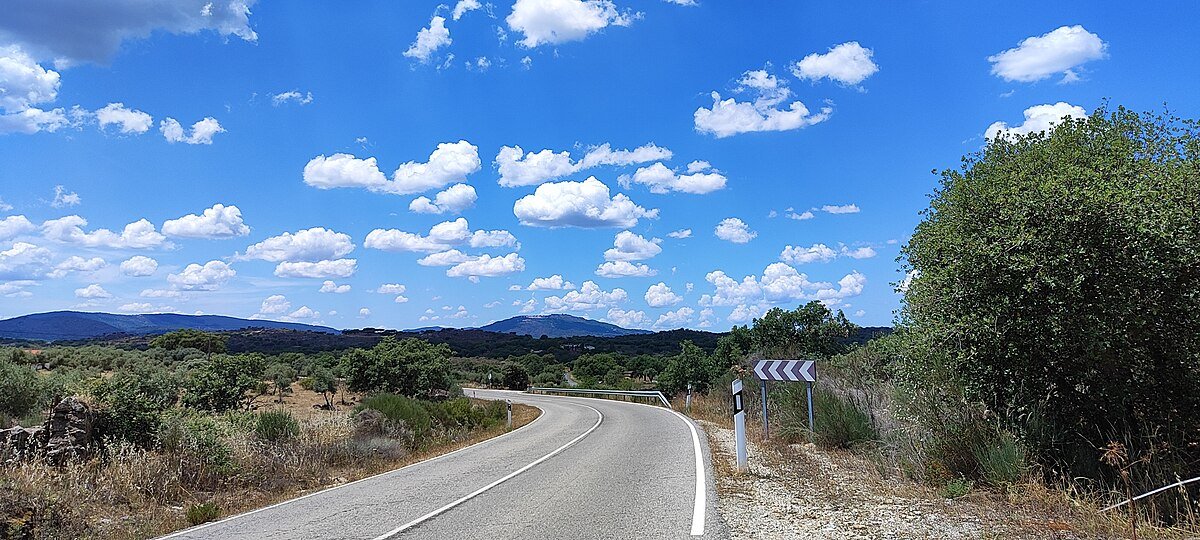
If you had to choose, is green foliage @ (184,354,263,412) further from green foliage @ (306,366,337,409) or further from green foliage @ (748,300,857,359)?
green foliage @ (748,300,857,359)

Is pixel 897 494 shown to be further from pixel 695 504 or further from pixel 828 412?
pixel 828 412

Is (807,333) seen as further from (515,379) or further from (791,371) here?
(515,379)

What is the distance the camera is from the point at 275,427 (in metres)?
14.8

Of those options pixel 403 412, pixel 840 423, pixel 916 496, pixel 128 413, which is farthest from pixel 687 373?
pixel 916 496

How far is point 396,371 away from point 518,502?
28.3 metres

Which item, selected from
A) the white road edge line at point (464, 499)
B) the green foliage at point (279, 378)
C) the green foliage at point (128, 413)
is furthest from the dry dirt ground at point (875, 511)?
the green foliage at point (279, 378)

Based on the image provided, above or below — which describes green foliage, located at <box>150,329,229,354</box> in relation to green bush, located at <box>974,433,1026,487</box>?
above

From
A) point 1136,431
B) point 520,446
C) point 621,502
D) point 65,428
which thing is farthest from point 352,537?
point 520,446

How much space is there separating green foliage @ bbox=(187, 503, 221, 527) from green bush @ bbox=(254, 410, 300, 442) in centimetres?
454

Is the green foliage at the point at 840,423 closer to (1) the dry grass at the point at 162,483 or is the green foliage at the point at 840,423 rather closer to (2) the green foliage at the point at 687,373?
(1) the dry grass at the point at 162,483

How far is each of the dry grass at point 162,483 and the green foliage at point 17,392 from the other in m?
7.47

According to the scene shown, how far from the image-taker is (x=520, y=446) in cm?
1862

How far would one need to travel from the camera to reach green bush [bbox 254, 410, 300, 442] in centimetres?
1443

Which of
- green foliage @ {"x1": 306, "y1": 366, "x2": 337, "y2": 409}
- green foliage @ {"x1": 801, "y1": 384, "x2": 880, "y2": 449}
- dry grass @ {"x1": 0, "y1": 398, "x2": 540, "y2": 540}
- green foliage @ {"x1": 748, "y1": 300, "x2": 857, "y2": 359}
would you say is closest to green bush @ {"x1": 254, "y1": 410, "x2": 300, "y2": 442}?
dry grass @ {"x1": 0, "y1": 398, "x2": 540, "y2": 540}
